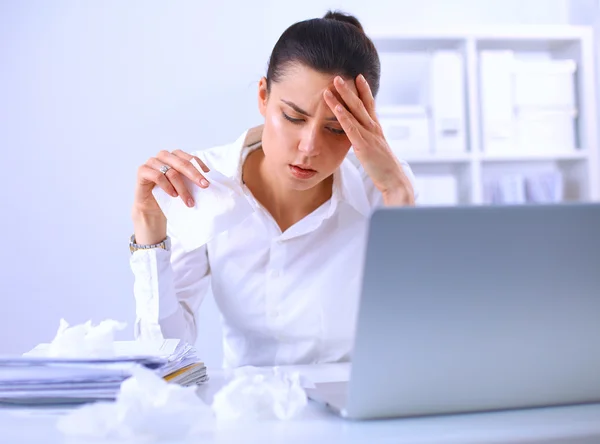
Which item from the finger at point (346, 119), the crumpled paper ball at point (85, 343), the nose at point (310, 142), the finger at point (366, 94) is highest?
the finger at point (366, 94)

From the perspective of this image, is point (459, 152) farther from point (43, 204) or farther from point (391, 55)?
point (43, 204)

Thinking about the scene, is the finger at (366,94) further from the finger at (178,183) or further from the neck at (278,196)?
the finger at (178,183)

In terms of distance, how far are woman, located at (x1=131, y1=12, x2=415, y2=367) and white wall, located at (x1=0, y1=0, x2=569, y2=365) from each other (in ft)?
4.63

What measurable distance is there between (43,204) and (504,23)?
2323 mm

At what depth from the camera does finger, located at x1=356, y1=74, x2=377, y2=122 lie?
4.66ft

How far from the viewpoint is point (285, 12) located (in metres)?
3.05

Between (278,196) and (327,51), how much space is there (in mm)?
401

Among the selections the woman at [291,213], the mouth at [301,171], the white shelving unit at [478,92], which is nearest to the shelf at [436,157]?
the white shelving unit at [478,92]

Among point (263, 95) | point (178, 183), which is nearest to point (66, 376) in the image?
point (178, 183)

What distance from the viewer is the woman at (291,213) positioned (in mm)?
1356

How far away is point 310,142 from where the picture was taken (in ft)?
4.38

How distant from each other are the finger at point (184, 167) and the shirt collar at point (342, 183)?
0.26 m

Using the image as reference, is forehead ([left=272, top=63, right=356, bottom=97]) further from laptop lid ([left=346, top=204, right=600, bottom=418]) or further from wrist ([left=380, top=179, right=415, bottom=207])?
laptop lid ([left=346, top=204, right=600, bottom=418])

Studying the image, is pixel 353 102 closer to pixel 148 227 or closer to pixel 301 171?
pixel 301 171
